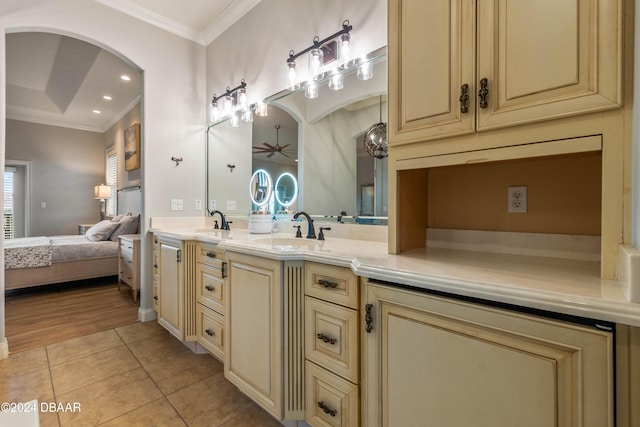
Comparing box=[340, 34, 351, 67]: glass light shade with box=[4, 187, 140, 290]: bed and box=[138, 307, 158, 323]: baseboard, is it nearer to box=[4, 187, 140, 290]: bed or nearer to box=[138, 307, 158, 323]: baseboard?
box=[138, 307, 158, 323]: baseboard

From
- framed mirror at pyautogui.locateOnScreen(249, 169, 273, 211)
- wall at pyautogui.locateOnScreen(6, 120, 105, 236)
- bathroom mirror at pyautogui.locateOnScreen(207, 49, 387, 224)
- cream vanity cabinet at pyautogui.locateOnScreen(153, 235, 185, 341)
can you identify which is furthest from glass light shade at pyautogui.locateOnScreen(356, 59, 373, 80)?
wall at pyautogui.locateOnScreen(6, 120, 105, 236)

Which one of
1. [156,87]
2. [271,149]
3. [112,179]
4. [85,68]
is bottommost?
[271,149]

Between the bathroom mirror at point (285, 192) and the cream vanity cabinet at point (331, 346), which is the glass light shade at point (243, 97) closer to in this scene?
the bathroom mirror at point (285, 192)

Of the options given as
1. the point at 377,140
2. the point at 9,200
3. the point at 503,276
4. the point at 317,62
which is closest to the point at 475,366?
the point at 503,276

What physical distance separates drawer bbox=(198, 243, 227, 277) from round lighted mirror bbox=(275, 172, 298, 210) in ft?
2.14

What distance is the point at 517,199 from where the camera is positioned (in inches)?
47.1

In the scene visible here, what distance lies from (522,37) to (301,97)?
59.1 inches

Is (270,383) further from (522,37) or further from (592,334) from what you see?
(522,37)

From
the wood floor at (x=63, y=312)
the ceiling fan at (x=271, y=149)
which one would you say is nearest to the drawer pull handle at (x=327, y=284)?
the ceiling fan at (x=271, y=149)

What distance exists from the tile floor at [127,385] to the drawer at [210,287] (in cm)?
47

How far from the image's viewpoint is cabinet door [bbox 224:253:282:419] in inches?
52.3

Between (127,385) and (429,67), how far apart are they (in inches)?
92.5

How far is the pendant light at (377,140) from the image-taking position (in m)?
1.63

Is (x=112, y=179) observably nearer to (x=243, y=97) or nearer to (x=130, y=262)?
(x=130, y=262)
